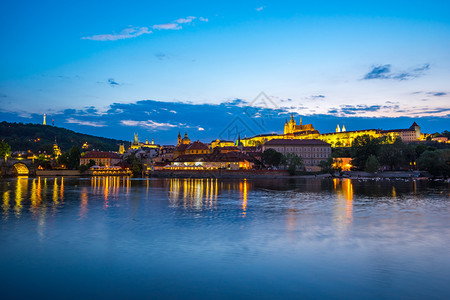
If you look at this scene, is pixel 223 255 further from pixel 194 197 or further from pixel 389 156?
pixel 389 156

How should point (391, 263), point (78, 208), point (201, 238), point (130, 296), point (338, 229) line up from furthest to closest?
1. point (78, 208)
2. point (338, 229)
3. point (201, 238)
4. point (391, 263)
5. point (130, 296)

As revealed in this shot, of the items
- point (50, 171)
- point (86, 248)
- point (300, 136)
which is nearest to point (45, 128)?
point (50, 171)

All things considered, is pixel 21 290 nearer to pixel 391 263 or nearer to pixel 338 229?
pixel 391 263

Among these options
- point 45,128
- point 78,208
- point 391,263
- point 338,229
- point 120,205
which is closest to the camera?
point 391,263

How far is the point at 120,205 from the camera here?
25.0 meters

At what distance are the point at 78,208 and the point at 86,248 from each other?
37.7 feet

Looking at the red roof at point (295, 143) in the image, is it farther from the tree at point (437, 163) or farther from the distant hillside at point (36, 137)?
the distant hillside at point (36, 137)

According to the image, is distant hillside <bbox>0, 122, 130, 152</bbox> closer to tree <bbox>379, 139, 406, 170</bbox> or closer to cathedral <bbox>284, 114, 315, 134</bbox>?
cathedral <bbox>284, 114, 315, 134</bbox>

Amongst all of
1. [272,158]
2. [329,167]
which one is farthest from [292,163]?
[329,167]

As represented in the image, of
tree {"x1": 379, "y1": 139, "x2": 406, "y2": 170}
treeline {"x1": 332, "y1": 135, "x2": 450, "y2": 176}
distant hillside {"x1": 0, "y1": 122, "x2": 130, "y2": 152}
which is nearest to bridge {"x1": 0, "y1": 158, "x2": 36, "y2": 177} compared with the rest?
distant hillside {"x1": 0, "y1": 122, "x2": 130, "y2": 152}

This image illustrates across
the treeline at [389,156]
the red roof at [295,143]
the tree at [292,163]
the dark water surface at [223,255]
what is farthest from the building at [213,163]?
the dark water surface at [223,255]

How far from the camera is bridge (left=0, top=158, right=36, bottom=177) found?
79.4 metres

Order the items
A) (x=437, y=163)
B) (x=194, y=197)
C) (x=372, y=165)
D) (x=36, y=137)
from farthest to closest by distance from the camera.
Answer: (x=36, y=137) < (x=372, y=165) < (x=437, y=163) < (x=194, y=197)

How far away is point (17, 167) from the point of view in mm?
89062
